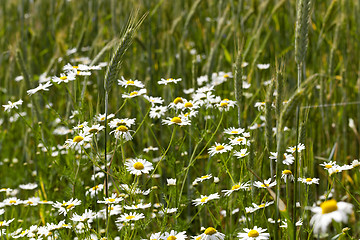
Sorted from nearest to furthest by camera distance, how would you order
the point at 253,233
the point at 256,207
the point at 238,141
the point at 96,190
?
the point at 253,233
the point at 256,207
the point at 238,141
the point at 96,190

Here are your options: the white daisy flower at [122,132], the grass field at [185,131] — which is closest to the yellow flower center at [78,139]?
the grass field at [185,131]

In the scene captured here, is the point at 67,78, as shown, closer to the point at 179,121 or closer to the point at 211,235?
the point at 179,121

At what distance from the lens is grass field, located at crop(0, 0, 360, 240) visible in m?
1.41

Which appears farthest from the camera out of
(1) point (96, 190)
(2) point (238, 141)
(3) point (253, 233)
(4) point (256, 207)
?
(1) point (96, 190)

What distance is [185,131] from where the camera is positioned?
5.16 feet

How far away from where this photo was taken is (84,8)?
369cm

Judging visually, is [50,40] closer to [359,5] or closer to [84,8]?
[84,8]

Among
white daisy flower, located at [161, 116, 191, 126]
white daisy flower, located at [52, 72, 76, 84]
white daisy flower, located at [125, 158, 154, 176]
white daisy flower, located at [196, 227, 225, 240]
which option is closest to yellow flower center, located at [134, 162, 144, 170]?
white daisy flower, located at [125, 158, 154, 176]

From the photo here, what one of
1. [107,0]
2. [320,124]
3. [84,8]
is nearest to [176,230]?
[320,124]

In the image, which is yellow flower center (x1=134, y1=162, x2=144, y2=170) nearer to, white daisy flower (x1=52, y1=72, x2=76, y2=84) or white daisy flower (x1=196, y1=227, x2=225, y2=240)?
white daisy flower (x1=196, y1=227, x2=225, y2=240)

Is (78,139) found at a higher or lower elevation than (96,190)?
higher

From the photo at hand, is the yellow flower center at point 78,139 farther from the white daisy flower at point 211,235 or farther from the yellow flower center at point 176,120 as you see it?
the white daisy flower at point 211,235

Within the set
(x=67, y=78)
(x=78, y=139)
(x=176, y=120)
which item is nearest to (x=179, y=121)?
(x=176, y=120)

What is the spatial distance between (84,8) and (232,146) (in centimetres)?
241
